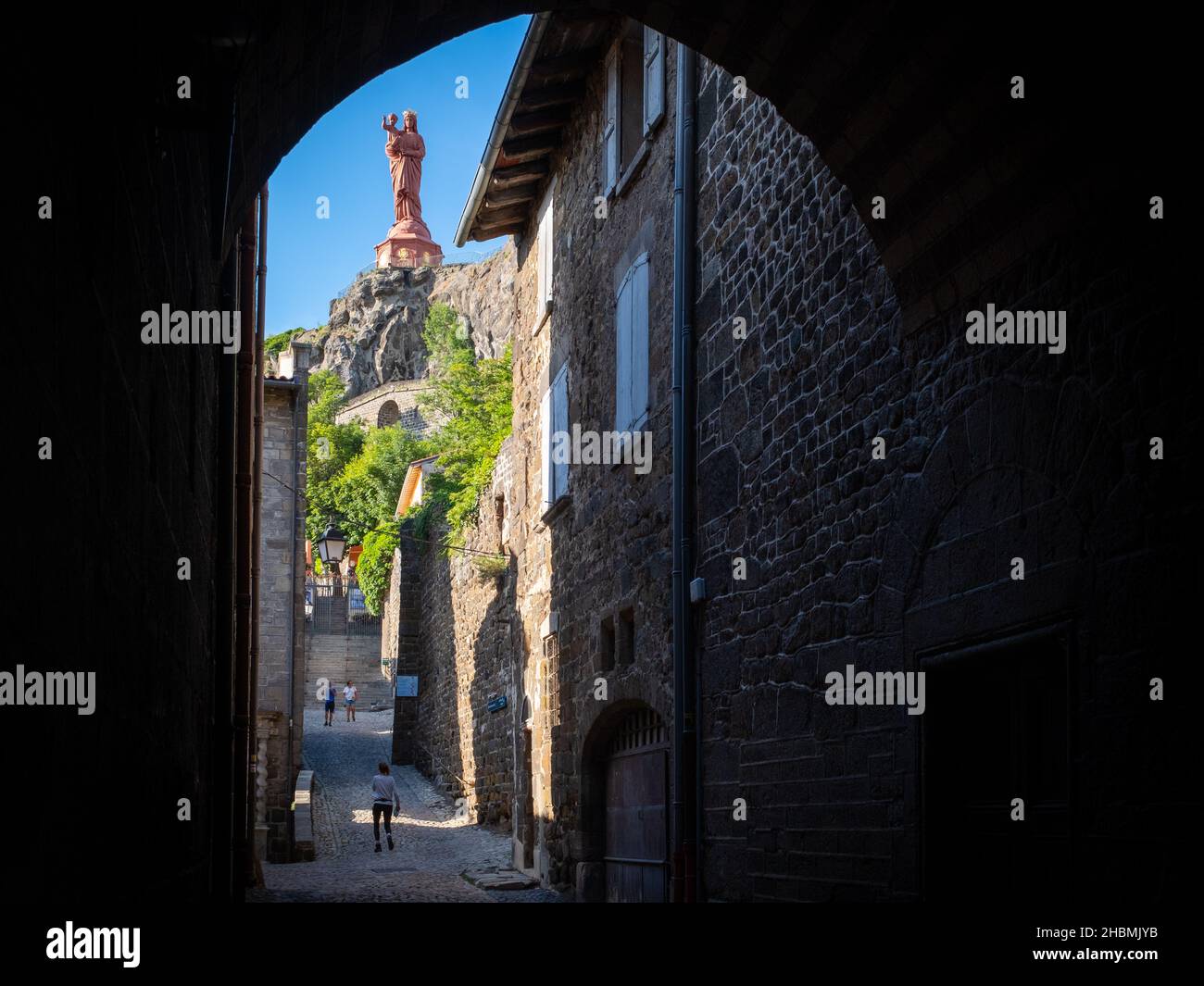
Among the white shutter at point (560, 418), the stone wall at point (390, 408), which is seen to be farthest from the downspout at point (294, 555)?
the stone wall at point (390, 408)

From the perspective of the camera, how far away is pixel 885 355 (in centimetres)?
617

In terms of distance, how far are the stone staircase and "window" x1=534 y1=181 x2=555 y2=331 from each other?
20377 millimetres

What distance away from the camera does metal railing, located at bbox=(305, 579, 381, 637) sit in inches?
1480

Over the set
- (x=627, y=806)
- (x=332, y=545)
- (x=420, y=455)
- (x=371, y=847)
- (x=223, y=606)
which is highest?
(x=420, y=455)

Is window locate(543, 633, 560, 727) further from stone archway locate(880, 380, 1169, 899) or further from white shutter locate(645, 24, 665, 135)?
stone archway locate(880, 380, 1169, 899)

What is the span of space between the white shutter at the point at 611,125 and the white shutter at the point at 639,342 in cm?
115

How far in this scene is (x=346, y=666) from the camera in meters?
36.0

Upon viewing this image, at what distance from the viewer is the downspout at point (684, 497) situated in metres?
8.40

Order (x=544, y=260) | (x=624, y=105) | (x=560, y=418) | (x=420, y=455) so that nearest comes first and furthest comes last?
(x=624, y=105) → (x=560, y=418) → (x=544, y=260) → (x=420, y=455)

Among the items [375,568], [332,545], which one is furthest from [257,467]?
[375,568]

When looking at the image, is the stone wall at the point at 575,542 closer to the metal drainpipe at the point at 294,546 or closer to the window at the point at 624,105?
the window at the point at 624,105

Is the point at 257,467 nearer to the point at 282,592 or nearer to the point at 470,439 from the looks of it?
the point at 282,592

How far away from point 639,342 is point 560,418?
2842 mm
